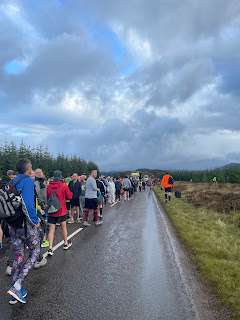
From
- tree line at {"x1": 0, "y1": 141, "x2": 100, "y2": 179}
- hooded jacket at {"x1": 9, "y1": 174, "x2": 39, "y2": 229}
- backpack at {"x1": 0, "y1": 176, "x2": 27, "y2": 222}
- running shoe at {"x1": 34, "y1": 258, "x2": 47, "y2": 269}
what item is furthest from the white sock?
tree line at {"x1": 0, "y1": 141, "x2": 100, "y2": 179}

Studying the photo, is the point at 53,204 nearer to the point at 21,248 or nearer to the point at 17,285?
the point at 21,248

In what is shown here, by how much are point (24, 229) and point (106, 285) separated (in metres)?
1.80

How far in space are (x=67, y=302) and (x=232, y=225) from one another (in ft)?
32.2

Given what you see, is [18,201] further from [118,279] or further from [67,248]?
[67,248]

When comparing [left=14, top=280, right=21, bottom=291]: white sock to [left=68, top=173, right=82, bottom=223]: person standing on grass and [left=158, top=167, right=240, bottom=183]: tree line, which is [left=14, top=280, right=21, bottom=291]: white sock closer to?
[left=68, top=173, right=82, bottom=223]: person standing on grass

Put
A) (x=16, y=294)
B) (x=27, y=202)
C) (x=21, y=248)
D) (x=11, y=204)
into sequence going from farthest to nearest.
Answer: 1. (x=21, y=248)
2. (x=27, y=202)
3. (x=11, y=204)
4. (x=16, y=294)

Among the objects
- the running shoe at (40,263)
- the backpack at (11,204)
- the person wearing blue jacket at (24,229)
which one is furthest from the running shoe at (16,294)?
the running shoe at (40,263)

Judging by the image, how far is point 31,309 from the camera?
12.7 ft

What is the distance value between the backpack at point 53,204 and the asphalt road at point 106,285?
1103mm

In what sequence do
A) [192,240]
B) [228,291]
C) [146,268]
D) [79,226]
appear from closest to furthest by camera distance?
[228,291] → [146,268] → [192,240] → [79,226]

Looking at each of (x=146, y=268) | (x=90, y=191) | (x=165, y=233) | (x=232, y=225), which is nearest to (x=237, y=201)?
(x=232, y=225)

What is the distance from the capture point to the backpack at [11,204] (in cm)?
402

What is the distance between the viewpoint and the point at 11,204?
4051 mm

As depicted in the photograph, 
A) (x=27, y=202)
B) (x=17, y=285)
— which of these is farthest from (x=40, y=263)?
(x=27, y=202)
